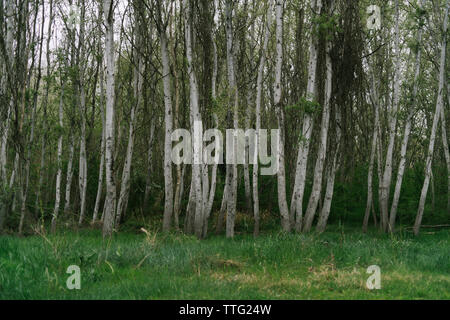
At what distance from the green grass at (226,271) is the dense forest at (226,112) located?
75.5 inches

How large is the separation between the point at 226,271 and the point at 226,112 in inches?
235

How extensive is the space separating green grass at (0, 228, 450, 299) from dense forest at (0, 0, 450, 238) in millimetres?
1918

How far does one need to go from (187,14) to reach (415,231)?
7.97 m

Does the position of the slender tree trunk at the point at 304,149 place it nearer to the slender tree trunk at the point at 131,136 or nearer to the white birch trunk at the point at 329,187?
the white birch trunk at the point at 329,187

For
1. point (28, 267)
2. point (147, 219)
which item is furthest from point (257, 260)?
point (147, 219)

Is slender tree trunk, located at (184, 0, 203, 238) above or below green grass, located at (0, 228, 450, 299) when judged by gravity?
above

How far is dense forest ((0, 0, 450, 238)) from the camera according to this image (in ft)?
33.5

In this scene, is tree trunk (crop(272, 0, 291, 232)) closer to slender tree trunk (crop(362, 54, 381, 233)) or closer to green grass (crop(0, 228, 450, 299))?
green grass (crop(0, 228, 450, 299))

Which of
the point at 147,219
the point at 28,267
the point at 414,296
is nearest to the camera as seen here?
the point at 414,296

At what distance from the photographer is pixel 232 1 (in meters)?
11.3

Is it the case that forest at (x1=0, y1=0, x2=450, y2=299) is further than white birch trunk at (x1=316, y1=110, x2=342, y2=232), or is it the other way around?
white birch trunk at (x1=316, y1=110, x2=342, y2=232)

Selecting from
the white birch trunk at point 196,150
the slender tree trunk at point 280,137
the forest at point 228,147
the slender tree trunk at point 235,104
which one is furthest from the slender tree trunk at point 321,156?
the white birch trunk at point 196,150

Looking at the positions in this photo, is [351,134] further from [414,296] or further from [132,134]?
[414,296]

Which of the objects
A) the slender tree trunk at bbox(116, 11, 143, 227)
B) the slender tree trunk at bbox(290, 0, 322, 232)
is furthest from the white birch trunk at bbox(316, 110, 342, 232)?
the slender tree trunk at bbox(116, 11, 143, 227)
